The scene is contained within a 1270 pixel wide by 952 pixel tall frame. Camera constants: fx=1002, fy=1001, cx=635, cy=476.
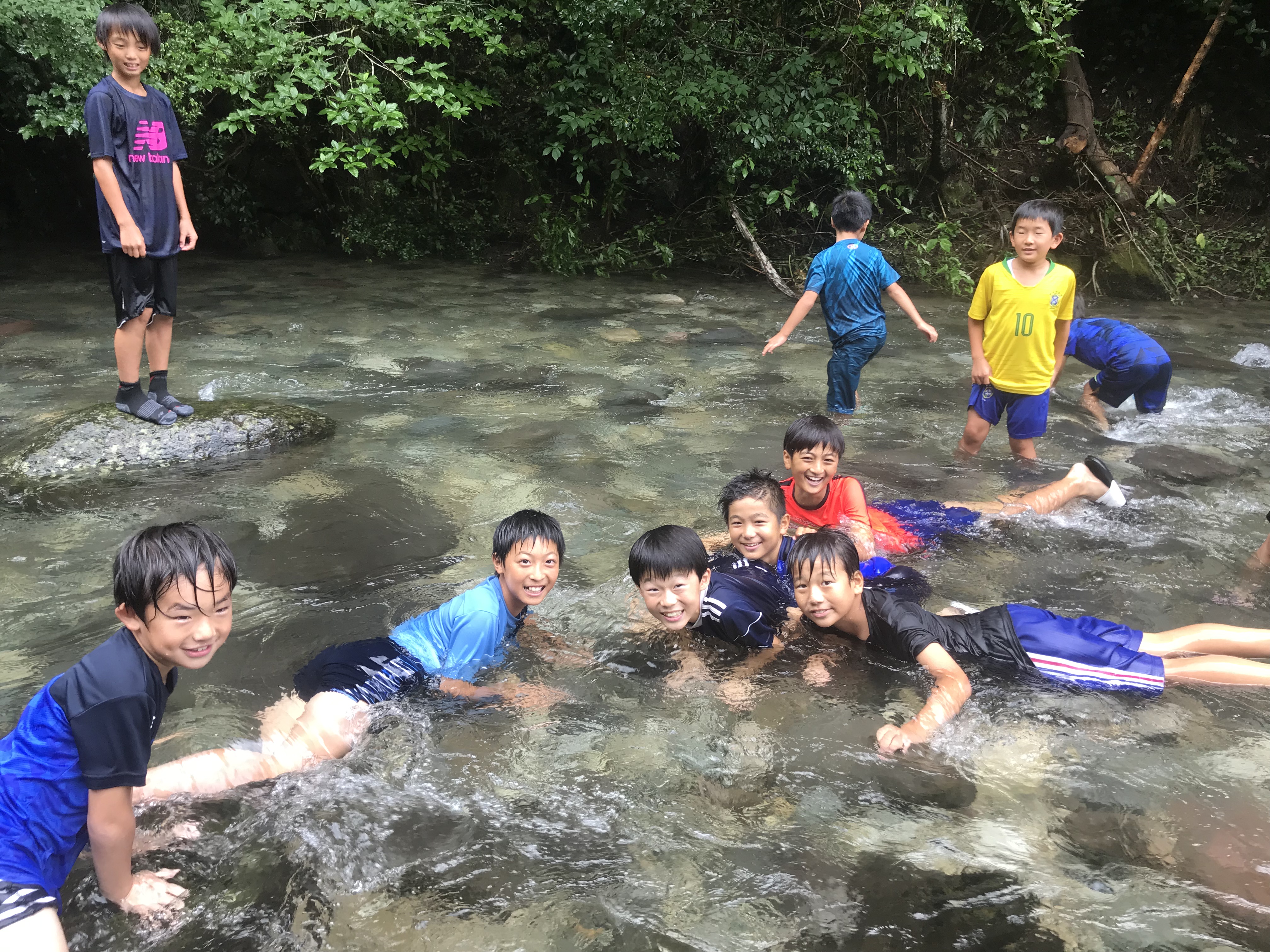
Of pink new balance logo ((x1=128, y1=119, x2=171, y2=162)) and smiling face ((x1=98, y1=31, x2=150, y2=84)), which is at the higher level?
smiling face ((x1=98, y1=31, x2=150, y2=84))

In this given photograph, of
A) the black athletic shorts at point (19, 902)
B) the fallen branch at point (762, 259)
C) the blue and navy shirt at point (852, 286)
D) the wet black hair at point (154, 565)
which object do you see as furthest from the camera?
the fallen branch at point (762, 259)

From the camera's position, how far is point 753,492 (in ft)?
12.0

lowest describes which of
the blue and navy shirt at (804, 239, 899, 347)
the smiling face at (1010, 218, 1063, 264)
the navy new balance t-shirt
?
the blue and navy shirt at (804, 239, 899, 347)

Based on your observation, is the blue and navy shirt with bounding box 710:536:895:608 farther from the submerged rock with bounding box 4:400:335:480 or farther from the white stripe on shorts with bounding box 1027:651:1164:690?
the submerged rock with bounding box 4:400:335:480

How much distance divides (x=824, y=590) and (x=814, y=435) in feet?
3.03

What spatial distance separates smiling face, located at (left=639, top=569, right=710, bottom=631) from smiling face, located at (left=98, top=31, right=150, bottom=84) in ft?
10.8

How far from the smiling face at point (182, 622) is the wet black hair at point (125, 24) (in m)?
3.17

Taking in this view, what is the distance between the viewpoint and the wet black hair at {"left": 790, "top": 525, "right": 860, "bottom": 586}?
3203 millimetres

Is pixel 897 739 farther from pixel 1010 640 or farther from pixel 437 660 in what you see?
pixel 437 660

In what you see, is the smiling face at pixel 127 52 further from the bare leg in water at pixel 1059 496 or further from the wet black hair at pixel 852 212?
the bare leg in water at pixel 1059 496

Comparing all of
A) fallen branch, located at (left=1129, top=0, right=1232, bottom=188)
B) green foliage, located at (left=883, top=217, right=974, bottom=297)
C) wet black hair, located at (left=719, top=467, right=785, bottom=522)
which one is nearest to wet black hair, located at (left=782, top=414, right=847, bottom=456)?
wet black hair, located at (left=719, top=467, right=785, bottom=522)

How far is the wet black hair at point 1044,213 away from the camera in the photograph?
4.77 meters

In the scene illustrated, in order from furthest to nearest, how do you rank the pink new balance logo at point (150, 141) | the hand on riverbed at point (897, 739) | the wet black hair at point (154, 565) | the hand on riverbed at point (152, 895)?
the pink new balance logo at point (150, 141) → the hand on riverbed at point (897, 739) → the hand on riverbed at point (152, 895) → the wet black hair at point (154, 565)

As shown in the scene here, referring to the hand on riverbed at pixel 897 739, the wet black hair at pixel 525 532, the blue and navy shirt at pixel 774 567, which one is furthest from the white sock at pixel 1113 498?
the wet black hair at pixel 525 532
